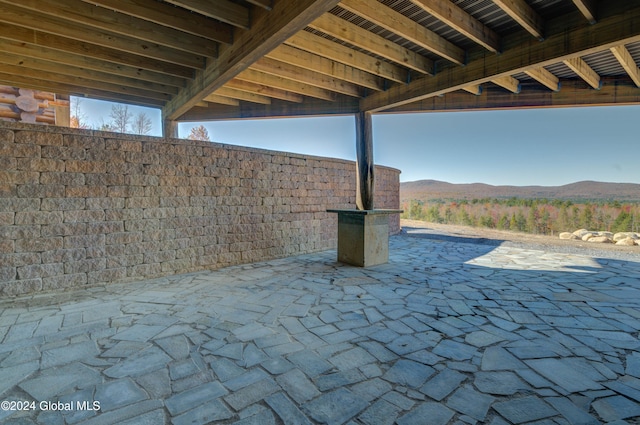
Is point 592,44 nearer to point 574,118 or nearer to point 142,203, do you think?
point 142,203

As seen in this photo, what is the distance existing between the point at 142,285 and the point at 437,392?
11.9ft

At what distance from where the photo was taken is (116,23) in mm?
2967

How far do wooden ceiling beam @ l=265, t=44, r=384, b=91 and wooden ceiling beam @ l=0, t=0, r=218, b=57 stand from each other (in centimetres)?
84

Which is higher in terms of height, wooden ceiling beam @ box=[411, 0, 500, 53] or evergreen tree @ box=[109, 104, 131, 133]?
evergreen tree @ box=[109, 104, 131, 133]

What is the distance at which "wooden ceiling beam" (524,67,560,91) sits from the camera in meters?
3.62

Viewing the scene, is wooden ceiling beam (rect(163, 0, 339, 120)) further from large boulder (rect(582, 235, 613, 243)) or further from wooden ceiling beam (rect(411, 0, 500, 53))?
large boulder (rect(582, 235, 613, 243))

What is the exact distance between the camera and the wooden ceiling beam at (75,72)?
12.5 ft

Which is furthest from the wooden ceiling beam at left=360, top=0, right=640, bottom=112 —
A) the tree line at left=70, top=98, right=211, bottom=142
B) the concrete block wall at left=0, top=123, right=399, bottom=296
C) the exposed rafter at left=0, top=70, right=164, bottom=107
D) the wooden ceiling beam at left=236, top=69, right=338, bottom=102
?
the tree line at left=70, top=98, right=211, bottom=142

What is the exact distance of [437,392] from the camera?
65.9 inches

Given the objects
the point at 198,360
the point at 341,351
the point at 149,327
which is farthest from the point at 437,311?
the point at 149,327

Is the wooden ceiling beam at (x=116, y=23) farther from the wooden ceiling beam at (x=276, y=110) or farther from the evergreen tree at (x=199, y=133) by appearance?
the evergreen tree at (x=199, y=133)

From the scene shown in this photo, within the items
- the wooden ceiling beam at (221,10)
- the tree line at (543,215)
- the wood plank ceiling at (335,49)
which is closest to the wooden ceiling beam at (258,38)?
the wood plank ceiling at (335,49)

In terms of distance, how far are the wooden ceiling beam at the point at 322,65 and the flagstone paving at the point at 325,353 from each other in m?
2.79

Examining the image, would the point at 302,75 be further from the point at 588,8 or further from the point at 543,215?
the point at 543,215
